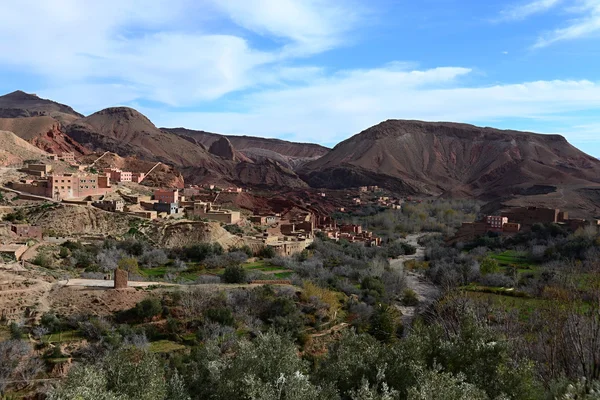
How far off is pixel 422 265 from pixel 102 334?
75.9 ft

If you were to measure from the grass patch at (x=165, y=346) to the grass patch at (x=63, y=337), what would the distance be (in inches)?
91.4

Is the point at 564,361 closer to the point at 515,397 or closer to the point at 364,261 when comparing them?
the point at 515,397

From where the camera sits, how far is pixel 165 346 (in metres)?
16.0

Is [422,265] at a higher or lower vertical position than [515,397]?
lower

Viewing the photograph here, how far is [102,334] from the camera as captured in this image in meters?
15.7

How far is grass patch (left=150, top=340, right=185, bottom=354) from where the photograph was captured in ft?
50.9

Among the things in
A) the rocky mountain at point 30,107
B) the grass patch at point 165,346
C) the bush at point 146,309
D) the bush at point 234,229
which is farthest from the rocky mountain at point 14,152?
the rocky mountain at point 30,107

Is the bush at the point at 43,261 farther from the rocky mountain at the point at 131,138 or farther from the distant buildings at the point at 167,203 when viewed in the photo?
the rocky mountain at the point at 131,138

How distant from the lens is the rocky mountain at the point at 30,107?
105594 millimetres

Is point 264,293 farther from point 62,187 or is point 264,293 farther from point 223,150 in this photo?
point 223,150

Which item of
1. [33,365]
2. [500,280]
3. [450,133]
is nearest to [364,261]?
[500,280]

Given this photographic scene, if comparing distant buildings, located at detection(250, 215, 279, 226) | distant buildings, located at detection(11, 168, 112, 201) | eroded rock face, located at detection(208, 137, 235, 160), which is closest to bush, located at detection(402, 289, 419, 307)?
distant buildings, located at detection(250, 215, 279, 226)

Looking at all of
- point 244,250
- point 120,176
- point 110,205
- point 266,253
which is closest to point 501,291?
point 266,253

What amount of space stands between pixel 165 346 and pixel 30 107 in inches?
4716
